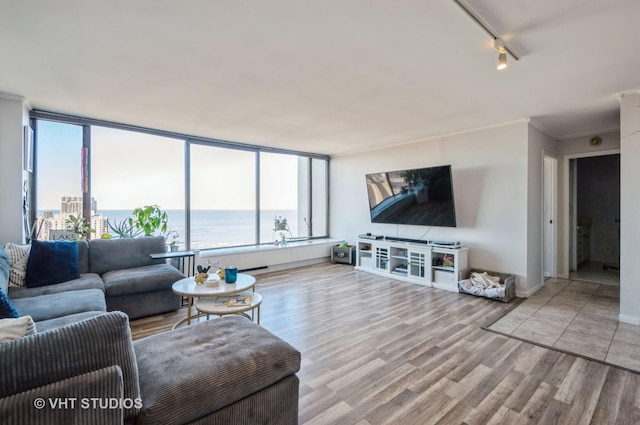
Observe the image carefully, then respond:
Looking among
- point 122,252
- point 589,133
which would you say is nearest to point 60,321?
point 122,252

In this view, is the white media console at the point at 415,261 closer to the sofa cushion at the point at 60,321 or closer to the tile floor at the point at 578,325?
the tile floor at the point at 578,325

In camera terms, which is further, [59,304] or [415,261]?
[415,261]

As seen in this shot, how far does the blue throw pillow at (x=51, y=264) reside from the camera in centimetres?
293

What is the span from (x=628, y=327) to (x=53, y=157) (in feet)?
23.4

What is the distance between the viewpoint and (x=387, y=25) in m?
1.94

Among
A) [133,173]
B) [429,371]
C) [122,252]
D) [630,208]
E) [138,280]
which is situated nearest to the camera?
[429,371]

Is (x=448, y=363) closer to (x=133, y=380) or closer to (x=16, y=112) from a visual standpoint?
(x=133, y=380)

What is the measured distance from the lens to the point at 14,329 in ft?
3.64

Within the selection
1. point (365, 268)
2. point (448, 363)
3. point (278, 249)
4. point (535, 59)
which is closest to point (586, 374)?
point (448, 363)

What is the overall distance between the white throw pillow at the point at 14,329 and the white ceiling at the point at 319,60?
1763 mm

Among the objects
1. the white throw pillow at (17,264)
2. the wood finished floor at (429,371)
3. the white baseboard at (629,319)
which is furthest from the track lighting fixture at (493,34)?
the white throw pillow at (17,264)

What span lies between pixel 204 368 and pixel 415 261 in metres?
4.05

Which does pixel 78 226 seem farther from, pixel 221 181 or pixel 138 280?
pixel 221 181

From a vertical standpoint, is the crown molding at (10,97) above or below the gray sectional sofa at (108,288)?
above
